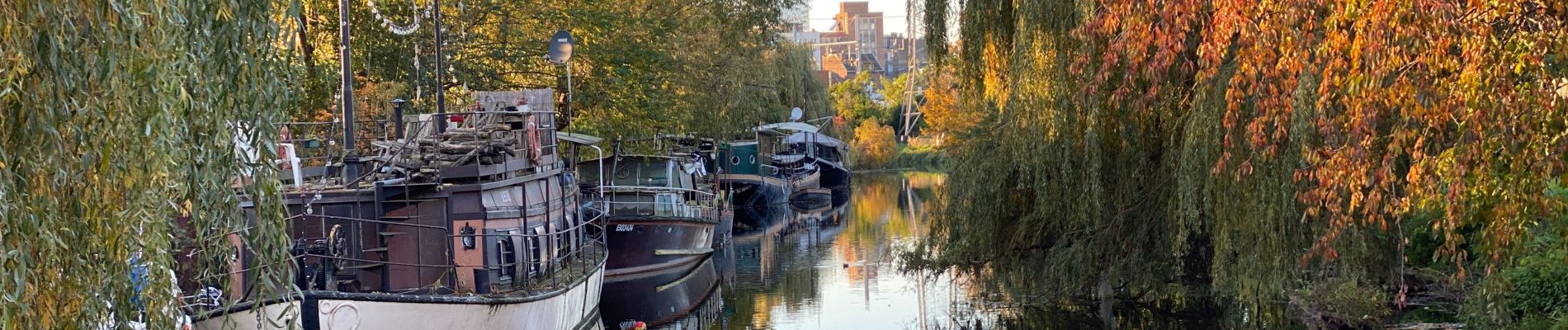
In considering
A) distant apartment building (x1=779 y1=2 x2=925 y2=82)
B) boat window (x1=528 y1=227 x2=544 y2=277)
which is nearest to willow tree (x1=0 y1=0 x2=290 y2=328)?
boat window (x1=528 y1=227 x2=544 y2=277)

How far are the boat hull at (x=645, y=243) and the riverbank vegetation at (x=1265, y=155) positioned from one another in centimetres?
Answer: 839

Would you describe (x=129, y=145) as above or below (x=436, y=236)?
above

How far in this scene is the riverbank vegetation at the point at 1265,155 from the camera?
6.94 meters

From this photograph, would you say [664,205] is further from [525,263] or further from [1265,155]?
[1265,155]

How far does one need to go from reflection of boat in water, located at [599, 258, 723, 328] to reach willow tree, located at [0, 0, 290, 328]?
48.6ft

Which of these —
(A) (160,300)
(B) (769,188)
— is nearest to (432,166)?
(A) (160,300)

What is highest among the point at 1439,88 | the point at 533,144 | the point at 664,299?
the point at 1439,88

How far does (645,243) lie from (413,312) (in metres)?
13.7

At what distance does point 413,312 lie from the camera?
45.8 feet

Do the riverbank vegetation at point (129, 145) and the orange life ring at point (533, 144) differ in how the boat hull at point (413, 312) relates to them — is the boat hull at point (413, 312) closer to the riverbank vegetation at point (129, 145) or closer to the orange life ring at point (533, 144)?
the orange life ring at point (533, 144)

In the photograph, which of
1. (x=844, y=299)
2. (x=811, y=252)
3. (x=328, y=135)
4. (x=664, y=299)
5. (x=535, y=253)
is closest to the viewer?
(x=535, y=253)

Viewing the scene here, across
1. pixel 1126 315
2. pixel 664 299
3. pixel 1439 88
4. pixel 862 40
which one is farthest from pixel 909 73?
pixel 862 40

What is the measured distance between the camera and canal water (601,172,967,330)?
68.9ft

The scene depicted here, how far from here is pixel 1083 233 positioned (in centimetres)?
1702
